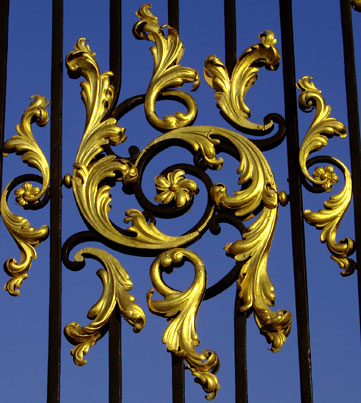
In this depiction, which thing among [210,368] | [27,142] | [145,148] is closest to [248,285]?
[210,368]

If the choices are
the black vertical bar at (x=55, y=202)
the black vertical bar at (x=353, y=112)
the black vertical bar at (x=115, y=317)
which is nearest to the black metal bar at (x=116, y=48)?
the black vertical bar at (x=115, y=317)

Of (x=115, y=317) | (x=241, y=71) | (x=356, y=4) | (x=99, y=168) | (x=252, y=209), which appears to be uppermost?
(x=356, y=4)

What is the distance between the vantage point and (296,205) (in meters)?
2.98

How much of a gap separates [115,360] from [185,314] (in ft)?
0.57

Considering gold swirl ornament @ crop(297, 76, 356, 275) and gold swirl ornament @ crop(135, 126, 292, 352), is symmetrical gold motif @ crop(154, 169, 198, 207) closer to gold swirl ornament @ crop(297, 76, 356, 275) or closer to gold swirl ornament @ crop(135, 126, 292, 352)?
gold swirl ornament @ crop(135, 126, 292, 352)

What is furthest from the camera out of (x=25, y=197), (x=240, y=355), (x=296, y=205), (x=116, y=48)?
(x=116, y=48)

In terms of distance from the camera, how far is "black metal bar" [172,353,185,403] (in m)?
2.85

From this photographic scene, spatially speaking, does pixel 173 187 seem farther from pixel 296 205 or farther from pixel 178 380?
pixel 178 380

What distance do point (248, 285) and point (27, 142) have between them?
0.61m

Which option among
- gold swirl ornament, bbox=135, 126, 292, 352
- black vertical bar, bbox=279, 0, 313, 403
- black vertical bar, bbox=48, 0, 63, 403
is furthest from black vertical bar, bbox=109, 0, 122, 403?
black vertical bar, bbox=279, 0, 313, 403

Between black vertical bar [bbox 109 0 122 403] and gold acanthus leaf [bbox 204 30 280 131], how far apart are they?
0.68ft

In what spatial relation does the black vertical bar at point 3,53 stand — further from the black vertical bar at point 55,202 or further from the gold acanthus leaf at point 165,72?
the gold acanthus leaf at point 165,72

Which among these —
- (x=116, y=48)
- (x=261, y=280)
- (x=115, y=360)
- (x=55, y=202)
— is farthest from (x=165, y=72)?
(x=115, y=360)

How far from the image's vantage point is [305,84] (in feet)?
10.2
